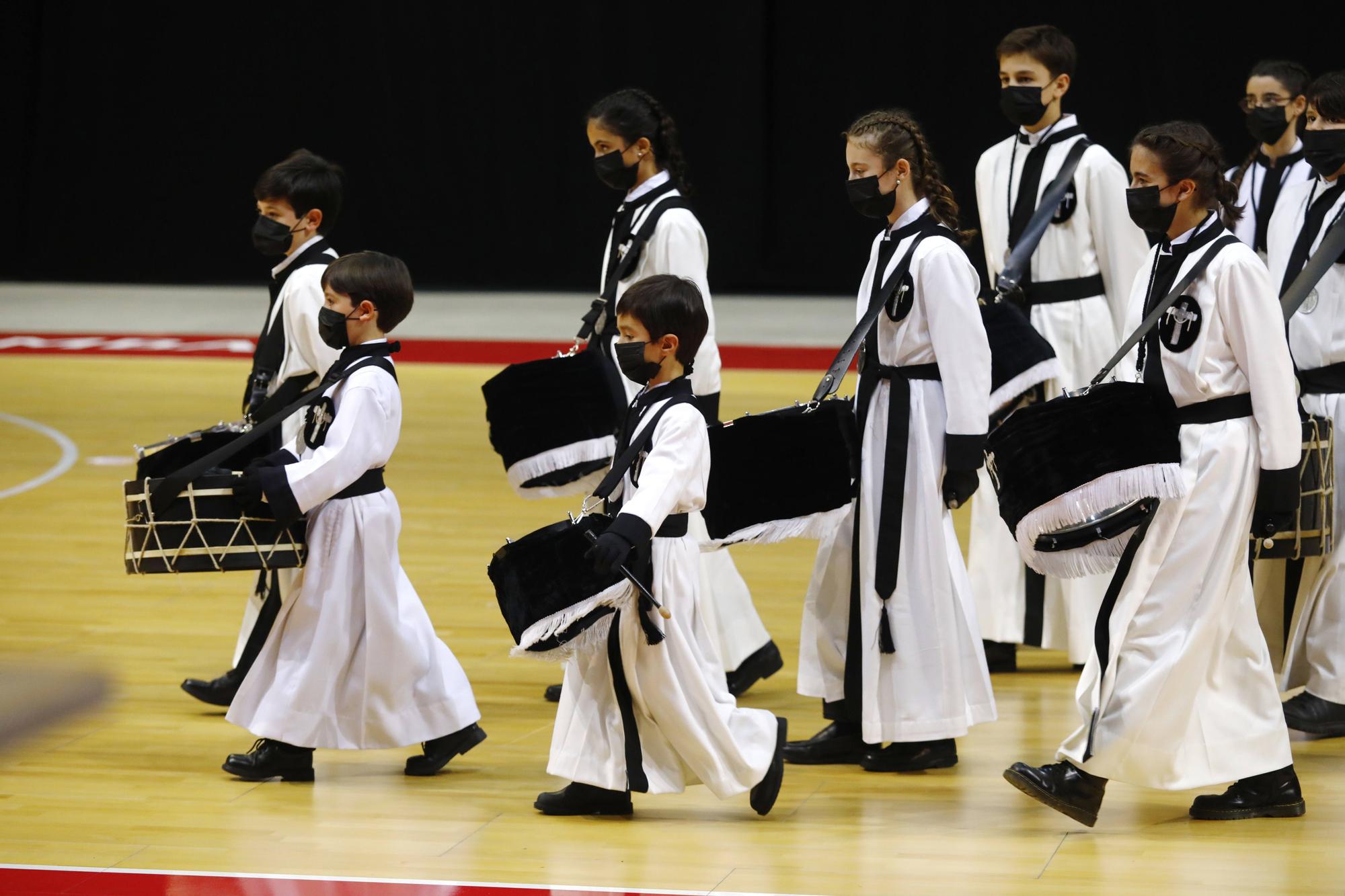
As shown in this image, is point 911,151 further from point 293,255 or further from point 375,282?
point 293,255

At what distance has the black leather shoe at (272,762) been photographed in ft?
15.1

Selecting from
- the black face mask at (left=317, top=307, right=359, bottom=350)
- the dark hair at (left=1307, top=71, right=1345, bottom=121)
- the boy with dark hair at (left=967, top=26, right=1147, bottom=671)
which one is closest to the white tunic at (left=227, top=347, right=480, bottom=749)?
the black face mask at (left=317, top=307, right=359, bottom=350)

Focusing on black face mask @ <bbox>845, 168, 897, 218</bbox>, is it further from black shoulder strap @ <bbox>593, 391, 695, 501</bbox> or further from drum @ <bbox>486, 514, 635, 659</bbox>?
drum @ <bbox>486, 514, 635, 659</bbox>

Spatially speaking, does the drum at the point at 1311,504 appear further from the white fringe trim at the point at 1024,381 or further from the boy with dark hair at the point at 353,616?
the boy with dark hair at the point at 353,616

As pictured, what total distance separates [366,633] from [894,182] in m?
1.75

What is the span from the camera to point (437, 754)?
4715mm

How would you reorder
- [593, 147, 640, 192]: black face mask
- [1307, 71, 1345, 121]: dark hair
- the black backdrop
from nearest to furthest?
[1307, 71, 1345, 121]: dark hair, [593, 147, 640, 192]: black face mask, the black backdrop

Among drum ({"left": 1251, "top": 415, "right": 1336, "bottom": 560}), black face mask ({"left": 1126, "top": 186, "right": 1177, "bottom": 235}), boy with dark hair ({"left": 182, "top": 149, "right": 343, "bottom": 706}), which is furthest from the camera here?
boy with dark hair ({"left": 182, "top": 149, "right": 343, "bottom": 706})

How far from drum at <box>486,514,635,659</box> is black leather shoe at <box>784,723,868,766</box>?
0.97m

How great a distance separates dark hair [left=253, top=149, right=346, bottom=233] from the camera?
17.2ft

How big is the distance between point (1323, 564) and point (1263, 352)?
120 centimetres

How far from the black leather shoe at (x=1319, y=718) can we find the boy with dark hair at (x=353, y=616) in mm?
2222

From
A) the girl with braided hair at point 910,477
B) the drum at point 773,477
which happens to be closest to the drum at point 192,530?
the drum at point 773,477

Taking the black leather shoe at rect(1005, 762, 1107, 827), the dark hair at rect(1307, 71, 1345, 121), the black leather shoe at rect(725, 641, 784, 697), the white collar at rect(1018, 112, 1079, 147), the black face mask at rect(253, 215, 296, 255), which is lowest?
the black leather shoe at rect(725, 641, 784, 697)
